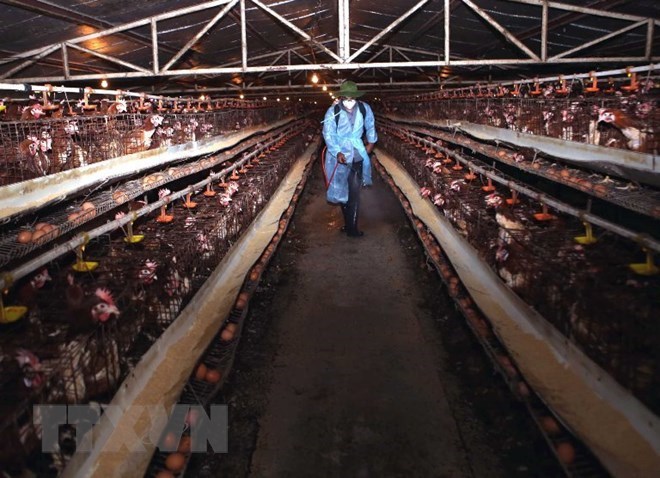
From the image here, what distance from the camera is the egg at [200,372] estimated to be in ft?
12.2

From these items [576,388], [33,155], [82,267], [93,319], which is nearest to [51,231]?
[82,267]

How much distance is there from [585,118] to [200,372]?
446cm

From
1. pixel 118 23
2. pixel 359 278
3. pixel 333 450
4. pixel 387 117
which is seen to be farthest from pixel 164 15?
pixel 387 117

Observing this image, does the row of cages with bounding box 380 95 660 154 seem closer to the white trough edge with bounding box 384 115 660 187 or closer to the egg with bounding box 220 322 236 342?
the white trough edge with bounding box 384 115 660 187

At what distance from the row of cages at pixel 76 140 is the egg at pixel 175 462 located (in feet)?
7.60

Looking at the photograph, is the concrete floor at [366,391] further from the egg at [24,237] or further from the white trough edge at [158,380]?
the egg at [24,237]

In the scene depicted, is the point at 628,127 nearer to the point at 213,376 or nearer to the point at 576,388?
the point at 576,388

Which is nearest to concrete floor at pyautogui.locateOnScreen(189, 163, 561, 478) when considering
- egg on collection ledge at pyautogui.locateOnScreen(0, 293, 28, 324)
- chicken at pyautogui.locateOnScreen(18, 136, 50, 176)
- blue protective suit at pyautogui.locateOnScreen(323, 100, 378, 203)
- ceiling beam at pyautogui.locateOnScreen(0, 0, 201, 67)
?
egg on collection ledge at pyautogui.locateOnScreen(0, 293, 28, 324)

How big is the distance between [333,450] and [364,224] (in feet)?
20.0

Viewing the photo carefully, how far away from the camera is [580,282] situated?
3539 millimetres

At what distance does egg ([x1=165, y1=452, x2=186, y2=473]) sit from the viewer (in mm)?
2863

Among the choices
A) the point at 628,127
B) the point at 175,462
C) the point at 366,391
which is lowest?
the point at 366,391

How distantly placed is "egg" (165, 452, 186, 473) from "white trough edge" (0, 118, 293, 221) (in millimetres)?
1712

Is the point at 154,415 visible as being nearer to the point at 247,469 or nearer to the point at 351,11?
the point at 247,469
